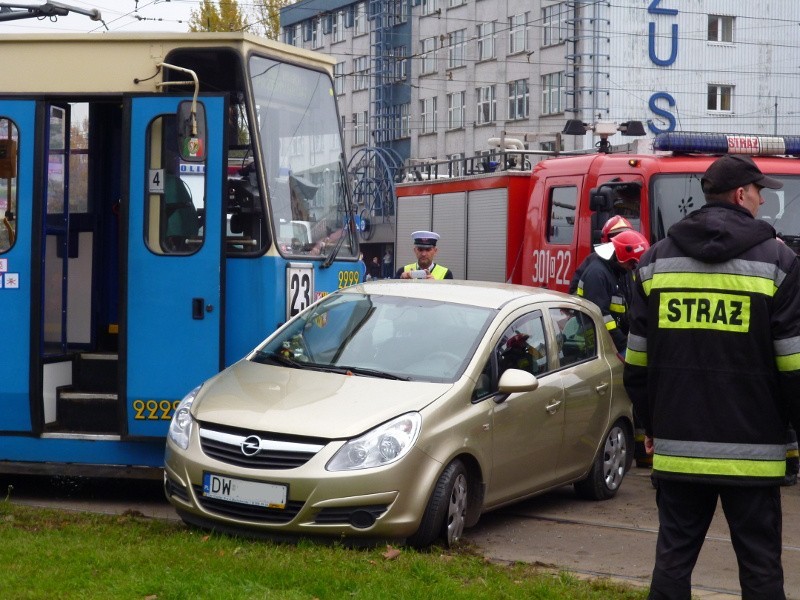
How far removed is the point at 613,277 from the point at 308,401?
4.15m

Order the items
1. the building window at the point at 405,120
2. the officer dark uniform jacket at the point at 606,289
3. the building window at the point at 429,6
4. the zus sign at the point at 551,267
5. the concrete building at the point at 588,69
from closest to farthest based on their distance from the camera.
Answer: the officer dark uniform jacket at the point at 606,289
the zus sign at the point at 551,267
the concrete building at the point at 588,69
the building window at the point at 429,6
the building window at the point at 405,120

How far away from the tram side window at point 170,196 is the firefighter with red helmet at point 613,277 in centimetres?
341

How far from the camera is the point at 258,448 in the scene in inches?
291

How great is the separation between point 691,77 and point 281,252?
143 feet

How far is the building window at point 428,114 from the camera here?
59719mm

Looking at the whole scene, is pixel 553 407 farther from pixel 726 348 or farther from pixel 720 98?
pixel 720 98

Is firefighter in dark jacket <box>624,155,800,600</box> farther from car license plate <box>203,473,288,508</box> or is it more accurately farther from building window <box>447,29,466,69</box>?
building window <box>447,29,466,69</box>

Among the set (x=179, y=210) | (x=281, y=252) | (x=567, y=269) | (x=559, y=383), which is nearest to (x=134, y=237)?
(x=179, y=210)

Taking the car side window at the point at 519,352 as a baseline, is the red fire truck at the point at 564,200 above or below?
above

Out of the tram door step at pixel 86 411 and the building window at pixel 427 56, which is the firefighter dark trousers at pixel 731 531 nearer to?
the tram door step at pixel 86 411

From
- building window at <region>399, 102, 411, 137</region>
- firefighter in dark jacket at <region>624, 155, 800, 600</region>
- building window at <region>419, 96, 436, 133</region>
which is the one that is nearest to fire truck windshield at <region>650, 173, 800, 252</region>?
firefighter in dark jacket at <region>624, 155, 800, 600</region>

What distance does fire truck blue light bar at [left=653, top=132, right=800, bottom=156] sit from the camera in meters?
13.8

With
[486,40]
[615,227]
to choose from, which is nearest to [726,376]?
[615,227]

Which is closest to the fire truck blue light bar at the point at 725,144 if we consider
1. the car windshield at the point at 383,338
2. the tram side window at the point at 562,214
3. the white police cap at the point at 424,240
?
the tram side window at the point at 562,214
